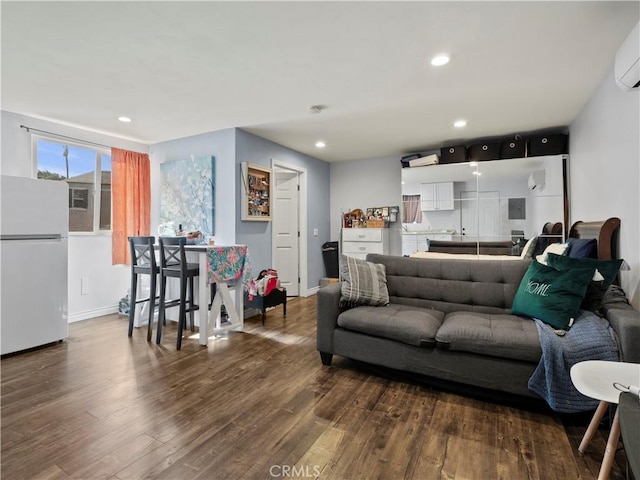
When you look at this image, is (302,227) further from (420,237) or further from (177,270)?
(177,270)

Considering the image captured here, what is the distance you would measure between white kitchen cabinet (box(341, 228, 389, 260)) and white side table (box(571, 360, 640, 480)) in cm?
392

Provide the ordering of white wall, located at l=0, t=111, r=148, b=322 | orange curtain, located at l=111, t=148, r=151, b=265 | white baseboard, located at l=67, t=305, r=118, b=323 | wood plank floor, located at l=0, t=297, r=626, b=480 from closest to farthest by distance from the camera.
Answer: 1. wood plank floor, located at l=0, t=297, r=626, b=480
2. white wall, located at l=0, t=111, r=148, b=322
3. white baseboard, located at l=67, t=305, r=118, b=323
4. orange curtain, located at l=111, t=148, r=151, b=265

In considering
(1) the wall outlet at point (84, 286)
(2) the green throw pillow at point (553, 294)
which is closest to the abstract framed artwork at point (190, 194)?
(1) the wall outlet at point (84, 286)

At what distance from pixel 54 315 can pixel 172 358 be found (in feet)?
4.35

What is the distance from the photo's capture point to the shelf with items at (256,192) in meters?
4.02

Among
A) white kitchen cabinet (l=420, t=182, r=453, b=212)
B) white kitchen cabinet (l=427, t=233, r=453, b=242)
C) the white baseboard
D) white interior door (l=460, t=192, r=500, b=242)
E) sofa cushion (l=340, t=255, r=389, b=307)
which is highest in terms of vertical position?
white kitchen cabinet (l=420, t=182, r=453, b=212)

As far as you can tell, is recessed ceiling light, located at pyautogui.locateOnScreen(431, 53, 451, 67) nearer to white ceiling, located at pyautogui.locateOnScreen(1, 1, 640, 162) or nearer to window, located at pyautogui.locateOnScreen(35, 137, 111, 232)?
white ceiling, located at pyautogui.locateOnScreen(1, 1, 640, 162)

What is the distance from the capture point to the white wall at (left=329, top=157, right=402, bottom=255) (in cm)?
555

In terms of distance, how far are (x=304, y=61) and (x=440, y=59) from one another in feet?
3.24

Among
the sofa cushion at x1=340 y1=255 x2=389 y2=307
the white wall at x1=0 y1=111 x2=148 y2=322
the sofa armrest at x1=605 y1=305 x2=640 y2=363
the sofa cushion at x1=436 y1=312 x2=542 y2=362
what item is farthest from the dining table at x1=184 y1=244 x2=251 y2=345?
the sofa armrest at x1=605 y1=305 x2=640 y2=363

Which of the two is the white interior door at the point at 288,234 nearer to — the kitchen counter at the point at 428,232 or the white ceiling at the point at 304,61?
the white ceiling at the point at 304,61

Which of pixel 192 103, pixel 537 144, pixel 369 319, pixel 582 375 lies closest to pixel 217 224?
pixel 192 103

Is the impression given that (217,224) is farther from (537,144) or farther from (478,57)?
(537,144)

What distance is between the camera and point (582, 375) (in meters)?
1.35
